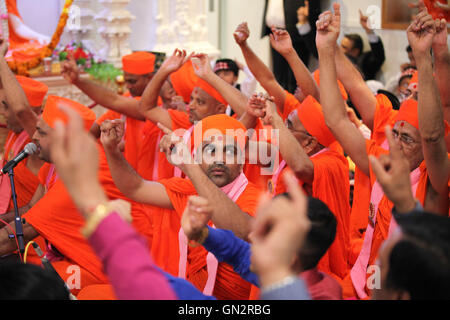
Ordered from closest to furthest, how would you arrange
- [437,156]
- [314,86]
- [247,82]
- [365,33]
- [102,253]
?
1. [102,253]
2. [437,156]
3. [314,86]
4. [247,82]
5. [365,33]

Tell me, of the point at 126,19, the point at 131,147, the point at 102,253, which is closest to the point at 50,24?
the point at 126,19

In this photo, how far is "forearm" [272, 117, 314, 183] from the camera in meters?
2.51

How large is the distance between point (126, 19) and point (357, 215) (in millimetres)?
4853

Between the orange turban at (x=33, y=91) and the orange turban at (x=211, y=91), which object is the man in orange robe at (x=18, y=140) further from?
the orange turban at (x=211, y=91)

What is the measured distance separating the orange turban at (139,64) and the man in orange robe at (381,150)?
2.11 meters

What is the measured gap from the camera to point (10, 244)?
9.47ft

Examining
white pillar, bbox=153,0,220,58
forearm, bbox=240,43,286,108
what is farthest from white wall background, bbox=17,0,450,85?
forearm, bbox=240,43,286,108

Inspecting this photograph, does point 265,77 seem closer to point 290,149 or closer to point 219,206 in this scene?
point 290,149

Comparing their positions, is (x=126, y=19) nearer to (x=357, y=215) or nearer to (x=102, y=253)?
(x=357, y=215)

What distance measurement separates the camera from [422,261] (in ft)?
3.97

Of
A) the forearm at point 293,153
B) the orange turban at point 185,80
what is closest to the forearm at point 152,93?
the orange turban at point 185,80

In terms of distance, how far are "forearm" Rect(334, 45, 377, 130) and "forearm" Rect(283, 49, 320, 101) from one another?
218 millimetres

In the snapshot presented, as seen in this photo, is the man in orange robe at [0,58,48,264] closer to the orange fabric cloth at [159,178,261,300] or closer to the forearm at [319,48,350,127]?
the orange fabric cloth at [159,178,261,300]

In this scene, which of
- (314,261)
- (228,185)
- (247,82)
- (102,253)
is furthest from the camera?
(247,82)
